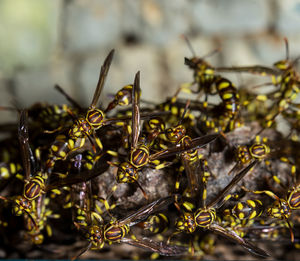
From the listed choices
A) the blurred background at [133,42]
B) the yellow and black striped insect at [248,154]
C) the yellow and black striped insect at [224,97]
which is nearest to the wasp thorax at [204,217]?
the yellow and black striped insect at [248,154]

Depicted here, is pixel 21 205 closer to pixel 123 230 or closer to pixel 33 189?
pixel 33 189

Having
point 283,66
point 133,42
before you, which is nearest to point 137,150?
point 283,66

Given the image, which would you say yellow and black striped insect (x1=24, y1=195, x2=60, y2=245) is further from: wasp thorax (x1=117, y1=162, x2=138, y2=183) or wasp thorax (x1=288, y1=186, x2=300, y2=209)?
wasp thorax (x1=288, y1=186, x2=300, y2=209)

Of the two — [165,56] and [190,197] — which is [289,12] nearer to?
[165,56]

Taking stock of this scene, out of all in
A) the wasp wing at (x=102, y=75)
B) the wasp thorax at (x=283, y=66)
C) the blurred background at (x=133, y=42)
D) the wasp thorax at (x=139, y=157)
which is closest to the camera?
the wasp thorax at (x=139, y=157)

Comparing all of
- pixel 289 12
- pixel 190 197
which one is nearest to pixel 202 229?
pixel 190 197

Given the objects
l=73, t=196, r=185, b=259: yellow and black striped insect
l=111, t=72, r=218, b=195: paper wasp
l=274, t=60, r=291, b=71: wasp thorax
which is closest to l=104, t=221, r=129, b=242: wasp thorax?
l=73, t=196, r=185, b=259: yellow and black striped insect

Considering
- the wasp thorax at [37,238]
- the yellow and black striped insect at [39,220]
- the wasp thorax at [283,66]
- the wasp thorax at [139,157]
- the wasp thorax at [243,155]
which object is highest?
the wasp thorax at [283,66]

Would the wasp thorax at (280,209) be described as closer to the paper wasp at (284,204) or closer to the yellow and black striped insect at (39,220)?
the paper wasp at (284,204)
